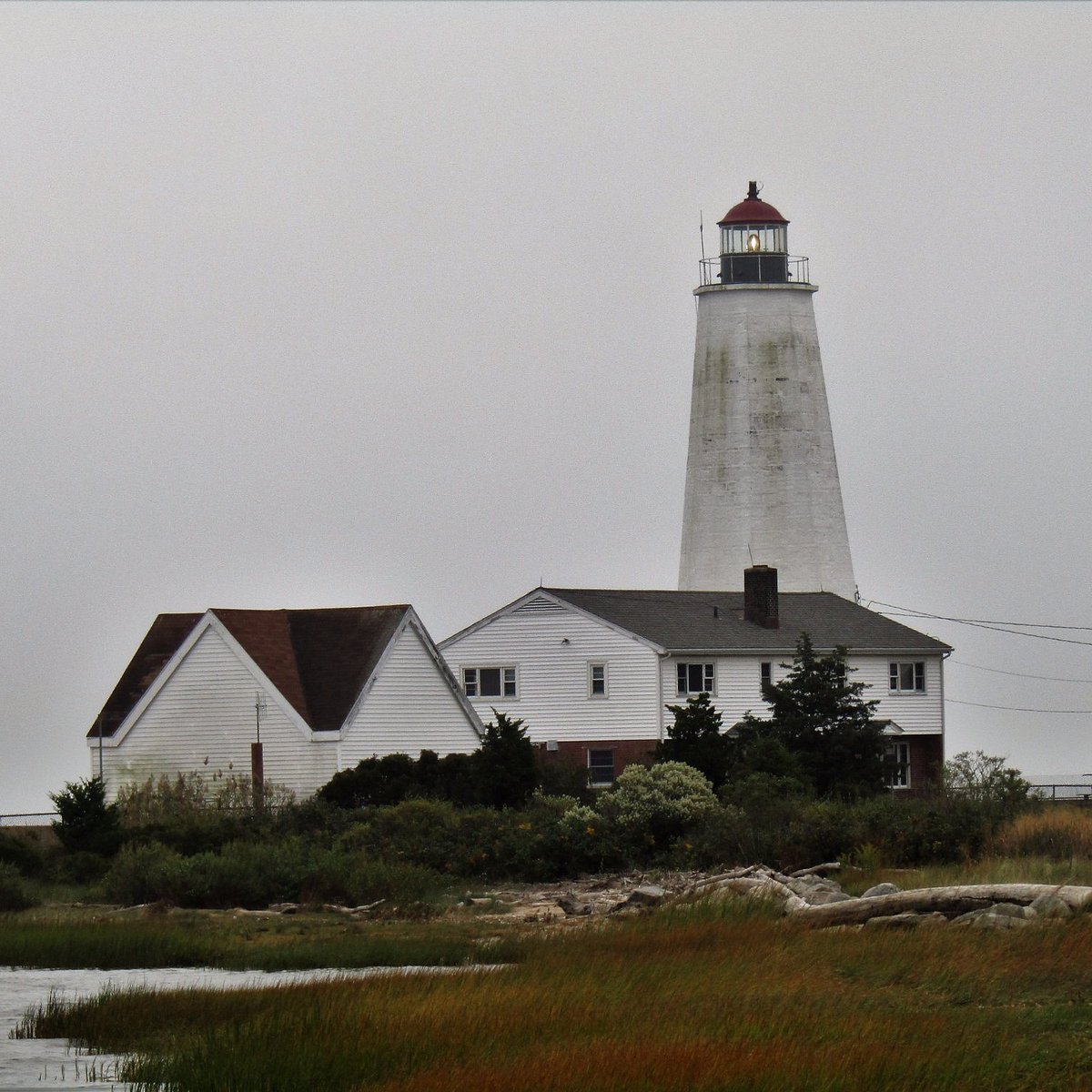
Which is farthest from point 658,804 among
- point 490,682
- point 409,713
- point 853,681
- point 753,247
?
point 753,247

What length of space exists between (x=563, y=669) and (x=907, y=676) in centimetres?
1051

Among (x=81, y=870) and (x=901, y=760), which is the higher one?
(x=901, y=760)

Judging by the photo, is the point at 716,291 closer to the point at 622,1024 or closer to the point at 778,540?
the point at 778,540

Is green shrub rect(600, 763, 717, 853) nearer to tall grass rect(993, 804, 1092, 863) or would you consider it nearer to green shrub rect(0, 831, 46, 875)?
tall grass rect(993, 804, 1092, 863)

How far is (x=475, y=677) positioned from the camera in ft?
200

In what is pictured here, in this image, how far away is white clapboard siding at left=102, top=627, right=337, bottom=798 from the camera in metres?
44.9

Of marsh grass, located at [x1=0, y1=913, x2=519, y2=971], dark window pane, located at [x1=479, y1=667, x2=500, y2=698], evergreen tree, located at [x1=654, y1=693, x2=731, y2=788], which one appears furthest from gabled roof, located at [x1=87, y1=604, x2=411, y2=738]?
marsh grass, located at [x1=0, y1=913, x2=519, y2=971]

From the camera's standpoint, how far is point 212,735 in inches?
1809

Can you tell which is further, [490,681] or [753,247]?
[753,247]

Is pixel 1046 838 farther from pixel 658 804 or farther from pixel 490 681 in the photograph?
→ pixel 490 681

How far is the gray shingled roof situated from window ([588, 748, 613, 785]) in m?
3.49

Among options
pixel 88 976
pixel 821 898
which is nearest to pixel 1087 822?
pixel 821 898

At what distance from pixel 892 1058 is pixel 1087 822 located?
1926cm

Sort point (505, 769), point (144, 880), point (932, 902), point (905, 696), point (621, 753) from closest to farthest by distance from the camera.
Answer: point (932, 902) < point (144, 880) < point (505, 769) < point (621, 753) < point (905, 696)
